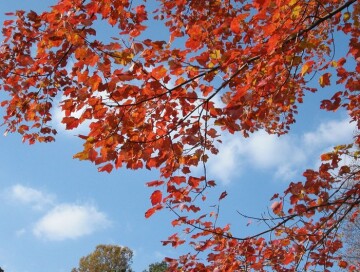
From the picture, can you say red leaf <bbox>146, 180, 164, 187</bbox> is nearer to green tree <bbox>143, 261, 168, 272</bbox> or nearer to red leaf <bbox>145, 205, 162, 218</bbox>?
red leaf <bbox>145, 205, 162, 218</bbox>

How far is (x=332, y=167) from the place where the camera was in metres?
4.39

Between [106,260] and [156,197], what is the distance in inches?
1424

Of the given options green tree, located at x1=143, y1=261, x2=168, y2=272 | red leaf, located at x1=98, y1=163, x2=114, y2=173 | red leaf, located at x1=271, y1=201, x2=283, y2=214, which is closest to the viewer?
red leaf, located at x1=98, y1=163, x2=114, y2=173

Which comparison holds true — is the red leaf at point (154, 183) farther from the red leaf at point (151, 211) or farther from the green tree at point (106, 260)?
the green tree at point (106, 260)

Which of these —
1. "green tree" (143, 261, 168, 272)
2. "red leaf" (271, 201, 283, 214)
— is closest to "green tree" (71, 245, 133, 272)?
"green tree" (143, 261, 168, 272)

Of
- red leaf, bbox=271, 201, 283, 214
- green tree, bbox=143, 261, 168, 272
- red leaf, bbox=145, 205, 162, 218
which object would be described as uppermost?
green tree, bbox=143, 261, 168, 272

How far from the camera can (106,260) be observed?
3750cm

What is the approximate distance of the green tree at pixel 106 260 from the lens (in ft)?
121

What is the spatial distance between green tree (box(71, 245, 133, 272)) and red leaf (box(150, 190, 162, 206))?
34.8 metres

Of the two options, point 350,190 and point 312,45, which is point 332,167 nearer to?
point 350,190

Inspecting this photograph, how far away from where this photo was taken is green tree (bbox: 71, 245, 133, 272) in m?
36.8

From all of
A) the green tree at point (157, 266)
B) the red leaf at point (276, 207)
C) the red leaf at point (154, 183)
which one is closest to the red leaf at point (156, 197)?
the red leaf at point (154, 183)

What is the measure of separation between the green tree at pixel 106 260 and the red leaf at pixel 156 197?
34762 mm

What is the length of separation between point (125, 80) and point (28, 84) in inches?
121
